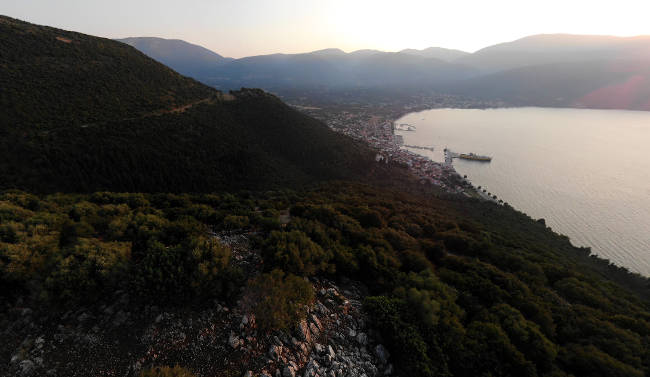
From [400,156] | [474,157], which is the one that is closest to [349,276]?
[400,156]

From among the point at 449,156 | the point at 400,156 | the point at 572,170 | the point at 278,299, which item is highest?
the point at 278,299

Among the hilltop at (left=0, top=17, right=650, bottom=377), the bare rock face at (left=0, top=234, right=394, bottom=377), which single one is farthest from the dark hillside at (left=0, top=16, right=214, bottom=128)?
the bare rock face at (left=0, top=234, right=394, bottom=377)

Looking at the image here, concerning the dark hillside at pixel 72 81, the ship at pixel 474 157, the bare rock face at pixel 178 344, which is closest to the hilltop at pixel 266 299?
the bare rock face at pixel 178 344

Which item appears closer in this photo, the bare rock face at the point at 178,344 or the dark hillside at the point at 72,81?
the bare rock face at the point at 178,344

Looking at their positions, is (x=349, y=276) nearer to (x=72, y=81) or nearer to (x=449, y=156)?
(x=72, y=81)

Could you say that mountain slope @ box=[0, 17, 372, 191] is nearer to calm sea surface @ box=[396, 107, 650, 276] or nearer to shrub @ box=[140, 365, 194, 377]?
shrub @ box=[140, 365, 194, 377]

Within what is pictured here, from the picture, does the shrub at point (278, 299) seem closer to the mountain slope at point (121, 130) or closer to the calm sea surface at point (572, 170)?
the mountain slope at point (121, 130)
